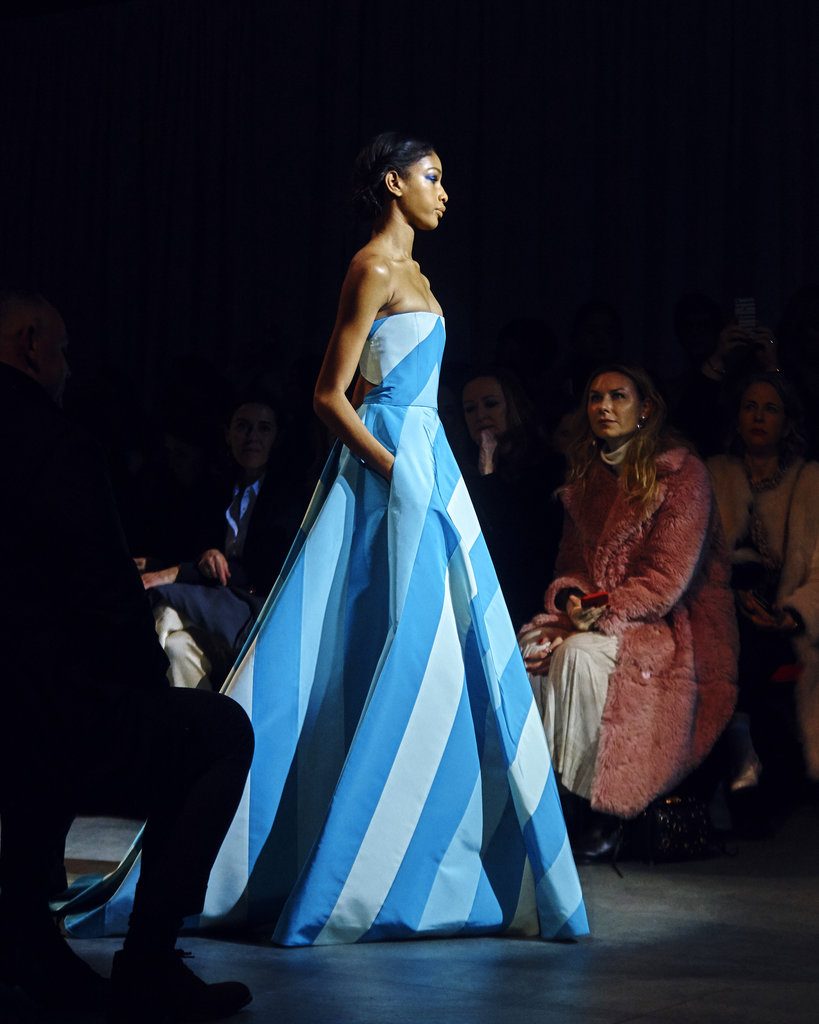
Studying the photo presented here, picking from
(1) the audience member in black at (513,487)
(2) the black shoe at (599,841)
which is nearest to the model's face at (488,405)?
(1) the audience member in black at (513,487)

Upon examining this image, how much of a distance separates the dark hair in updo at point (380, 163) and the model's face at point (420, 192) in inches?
0.6

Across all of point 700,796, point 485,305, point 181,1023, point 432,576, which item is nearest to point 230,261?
point 485,305

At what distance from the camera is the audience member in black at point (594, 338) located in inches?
216

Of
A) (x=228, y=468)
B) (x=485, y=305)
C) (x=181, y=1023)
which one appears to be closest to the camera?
(x=181, y=1023)

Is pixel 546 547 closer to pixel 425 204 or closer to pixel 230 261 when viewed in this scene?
pixel 425 204

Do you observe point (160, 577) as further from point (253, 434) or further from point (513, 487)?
point (513, 487)

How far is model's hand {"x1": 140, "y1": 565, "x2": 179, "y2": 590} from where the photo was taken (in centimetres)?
454

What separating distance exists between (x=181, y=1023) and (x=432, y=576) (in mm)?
987

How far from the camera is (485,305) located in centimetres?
698

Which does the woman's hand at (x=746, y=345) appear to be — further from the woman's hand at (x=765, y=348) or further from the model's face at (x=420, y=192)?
the model's face at (x=420, y=192)

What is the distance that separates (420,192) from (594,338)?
2.34 m

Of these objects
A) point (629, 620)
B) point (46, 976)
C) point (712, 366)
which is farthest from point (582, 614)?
point (46, 976)

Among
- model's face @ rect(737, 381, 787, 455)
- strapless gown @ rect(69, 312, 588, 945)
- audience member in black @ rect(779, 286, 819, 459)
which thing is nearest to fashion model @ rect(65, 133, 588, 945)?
strapless gown @ rect(69, 312, 588, 945)

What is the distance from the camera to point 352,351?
3.18 metres
